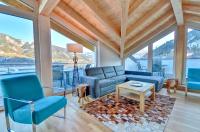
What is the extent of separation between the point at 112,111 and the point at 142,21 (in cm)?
284

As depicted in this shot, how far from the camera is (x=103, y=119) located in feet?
8.06

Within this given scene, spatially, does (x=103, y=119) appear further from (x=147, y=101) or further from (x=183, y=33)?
(x=183, y=33)

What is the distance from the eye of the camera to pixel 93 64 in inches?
210

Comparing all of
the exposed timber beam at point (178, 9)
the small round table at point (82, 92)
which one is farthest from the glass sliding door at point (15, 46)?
the exposed timber beam at point (178, 9)

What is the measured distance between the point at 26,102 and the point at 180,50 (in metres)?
4.83

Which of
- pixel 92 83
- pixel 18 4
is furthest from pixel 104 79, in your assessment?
pixel 18 4

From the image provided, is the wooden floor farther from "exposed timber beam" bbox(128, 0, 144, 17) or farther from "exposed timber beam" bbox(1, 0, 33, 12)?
"exposed timber beam" bbox(128, 0, 144, 17)

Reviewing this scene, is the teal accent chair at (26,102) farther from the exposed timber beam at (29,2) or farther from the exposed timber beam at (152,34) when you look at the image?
the exposed timber beam at (152,34)

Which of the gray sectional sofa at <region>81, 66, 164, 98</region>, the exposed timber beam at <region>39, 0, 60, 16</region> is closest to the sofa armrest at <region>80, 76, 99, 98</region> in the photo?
the gray sectional sofa at <region>81, 66, 164, 98</region>

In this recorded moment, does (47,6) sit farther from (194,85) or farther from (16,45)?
(194,85)

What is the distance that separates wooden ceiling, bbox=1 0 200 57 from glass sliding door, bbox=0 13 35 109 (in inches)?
22.5

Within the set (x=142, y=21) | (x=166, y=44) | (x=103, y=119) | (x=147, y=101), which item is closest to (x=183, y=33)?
(x=166, y=44)

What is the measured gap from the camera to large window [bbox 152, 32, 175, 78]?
4969 millimetres

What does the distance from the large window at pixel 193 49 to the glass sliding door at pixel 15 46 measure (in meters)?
5.01
